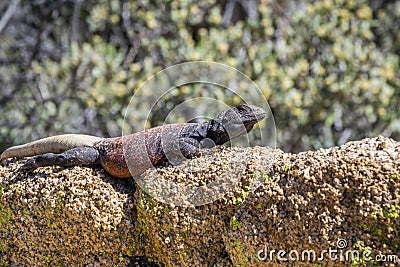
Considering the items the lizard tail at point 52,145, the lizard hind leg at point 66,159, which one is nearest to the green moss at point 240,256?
the lizard hind leg at point 66,159

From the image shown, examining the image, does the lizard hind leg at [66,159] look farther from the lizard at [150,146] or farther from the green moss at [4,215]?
the green moss at [4,215]

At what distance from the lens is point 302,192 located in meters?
3.27

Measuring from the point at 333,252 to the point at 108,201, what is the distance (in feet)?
4.19

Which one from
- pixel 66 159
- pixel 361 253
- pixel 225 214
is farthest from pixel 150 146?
pixel 361 253

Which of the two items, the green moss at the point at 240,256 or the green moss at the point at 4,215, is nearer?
the green moss at the point at 240,256

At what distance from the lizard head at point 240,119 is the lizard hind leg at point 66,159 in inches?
31.6

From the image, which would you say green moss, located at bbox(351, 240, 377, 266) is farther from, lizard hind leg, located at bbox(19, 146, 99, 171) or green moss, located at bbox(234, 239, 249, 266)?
lizard hind leg, located at bbox(19, 146, 99, 171)

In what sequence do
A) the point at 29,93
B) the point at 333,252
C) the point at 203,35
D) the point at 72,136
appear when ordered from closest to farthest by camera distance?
1. the point at 333,252
2. the point at 72,136
3. the point at 203,35
4. the point at 29,93

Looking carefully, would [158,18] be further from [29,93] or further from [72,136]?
[72,136]

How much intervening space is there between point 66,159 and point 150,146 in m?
0.51

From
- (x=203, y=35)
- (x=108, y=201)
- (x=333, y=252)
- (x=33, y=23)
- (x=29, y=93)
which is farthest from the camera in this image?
(x=33, y=23)

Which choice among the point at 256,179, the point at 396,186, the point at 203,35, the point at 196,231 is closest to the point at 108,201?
the point at 196,231

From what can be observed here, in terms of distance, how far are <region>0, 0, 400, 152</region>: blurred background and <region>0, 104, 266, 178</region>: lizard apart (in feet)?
13.2

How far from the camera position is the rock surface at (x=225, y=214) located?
124 inches
